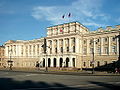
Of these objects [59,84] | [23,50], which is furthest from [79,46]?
[59,84]

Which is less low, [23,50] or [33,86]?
[23,50]

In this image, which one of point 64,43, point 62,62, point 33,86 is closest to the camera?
point 33,86

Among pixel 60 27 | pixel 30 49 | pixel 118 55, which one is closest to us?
pixel 118 55

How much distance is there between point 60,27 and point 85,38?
14.6 m

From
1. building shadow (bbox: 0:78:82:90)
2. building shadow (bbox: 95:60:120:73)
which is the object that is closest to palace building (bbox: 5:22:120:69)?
building shadow (bbox: 95:60:120:73)

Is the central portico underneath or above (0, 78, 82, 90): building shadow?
above

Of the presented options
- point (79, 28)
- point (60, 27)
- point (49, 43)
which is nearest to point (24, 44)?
point (49, 43)

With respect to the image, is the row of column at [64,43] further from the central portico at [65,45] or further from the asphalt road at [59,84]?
the asphalt road at [59,84]

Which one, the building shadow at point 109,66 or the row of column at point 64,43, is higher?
the row of column at point 64,43

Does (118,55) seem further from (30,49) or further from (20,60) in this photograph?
(20,60)

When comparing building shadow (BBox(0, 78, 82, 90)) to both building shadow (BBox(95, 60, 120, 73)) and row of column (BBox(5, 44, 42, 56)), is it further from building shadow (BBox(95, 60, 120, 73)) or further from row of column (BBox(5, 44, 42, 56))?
row of column (BBox(5, 44, 42, 56))

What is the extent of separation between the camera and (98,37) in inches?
3187

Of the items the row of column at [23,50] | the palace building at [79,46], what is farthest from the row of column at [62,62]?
the row of column at [23,50]

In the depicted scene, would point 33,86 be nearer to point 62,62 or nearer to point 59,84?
point 59,84
